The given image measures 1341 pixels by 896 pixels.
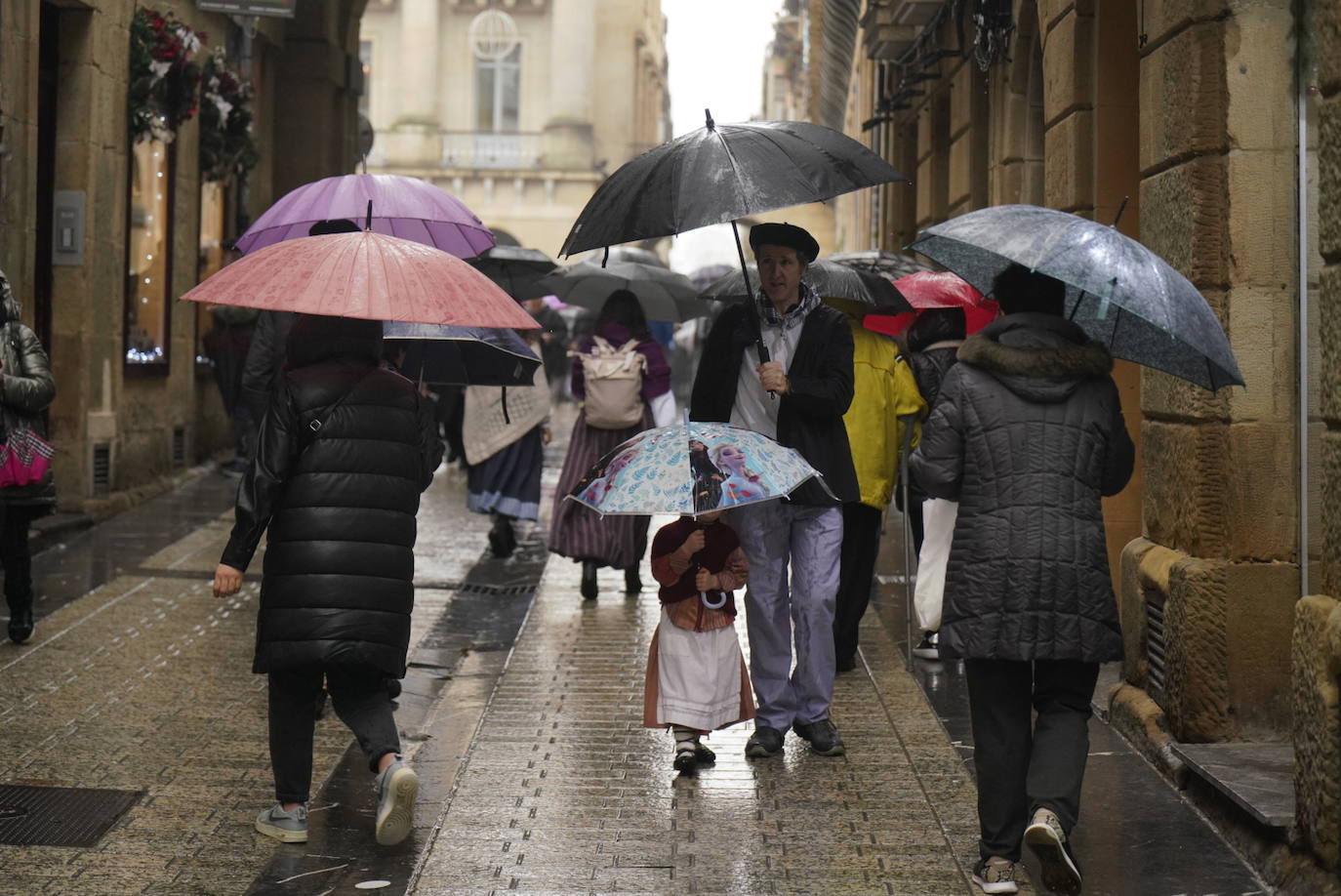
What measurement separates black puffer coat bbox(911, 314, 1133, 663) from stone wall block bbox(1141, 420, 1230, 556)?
1591 millimetres

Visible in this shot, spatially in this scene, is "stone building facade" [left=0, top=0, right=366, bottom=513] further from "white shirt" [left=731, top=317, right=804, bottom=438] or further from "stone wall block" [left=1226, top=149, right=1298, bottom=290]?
"stone wall block" [left=1226, top=149, right=1298, bottom=290]

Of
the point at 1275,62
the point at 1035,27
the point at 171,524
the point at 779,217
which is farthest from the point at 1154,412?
the point at 779,217

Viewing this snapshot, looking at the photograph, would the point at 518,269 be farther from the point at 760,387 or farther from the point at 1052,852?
the point at 1052,852

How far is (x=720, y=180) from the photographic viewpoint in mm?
6168

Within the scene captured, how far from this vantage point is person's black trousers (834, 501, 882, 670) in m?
8.23

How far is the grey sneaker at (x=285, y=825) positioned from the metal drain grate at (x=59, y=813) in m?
0.51

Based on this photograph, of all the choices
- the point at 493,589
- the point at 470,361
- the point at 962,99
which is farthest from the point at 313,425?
the point at 962,99

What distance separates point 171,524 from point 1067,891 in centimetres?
966

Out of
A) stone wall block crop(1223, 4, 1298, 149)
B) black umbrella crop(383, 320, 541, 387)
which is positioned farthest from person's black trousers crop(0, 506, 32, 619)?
stone wall block crop(1223, 4, 1298, 149)

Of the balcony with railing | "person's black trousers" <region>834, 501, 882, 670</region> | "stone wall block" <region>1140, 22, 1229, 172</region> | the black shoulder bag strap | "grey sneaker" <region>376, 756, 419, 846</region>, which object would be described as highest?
the balcony with railing

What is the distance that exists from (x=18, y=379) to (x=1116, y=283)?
500cm

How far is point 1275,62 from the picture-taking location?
6.64 m

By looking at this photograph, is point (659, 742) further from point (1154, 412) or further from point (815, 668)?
point (1154, 412)

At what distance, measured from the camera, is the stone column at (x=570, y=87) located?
186 feet
